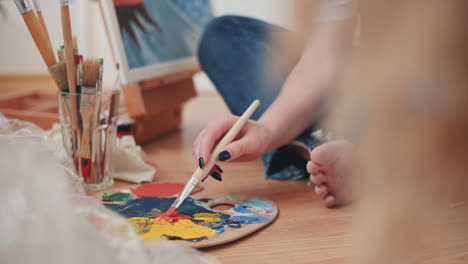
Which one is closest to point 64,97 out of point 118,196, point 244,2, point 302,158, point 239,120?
point 118,196

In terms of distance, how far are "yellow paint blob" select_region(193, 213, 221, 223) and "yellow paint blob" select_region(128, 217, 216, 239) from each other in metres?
0.02

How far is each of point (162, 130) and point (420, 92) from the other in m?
1.14

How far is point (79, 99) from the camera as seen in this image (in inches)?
33.9

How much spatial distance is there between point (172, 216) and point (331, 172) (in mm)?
247

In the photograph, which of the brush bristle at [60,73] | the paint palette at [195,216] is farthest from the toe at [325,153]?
the brush bristle at [60,73]

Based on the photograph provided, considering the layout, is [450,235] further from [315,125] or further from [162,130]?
[162,130]

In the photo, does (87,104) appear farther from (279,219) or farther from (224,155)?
(279,219)

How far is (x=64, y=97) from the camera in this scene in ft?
2.85

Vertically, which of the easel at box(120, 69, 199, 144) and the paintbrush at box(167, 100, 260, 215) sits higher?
the paintbrush at box(167, 100, 260, 215)

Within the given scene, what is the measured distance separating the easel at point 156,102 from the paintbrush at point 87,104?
35cm

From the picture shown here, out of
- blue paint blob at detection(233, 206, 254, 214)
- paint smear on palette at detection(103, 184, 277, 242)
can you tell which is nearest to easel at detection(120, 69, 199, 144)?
paint smear on palette at detection(103, 184, 277, 242)

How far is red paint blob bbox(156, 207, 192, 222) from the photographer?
730 millimetres

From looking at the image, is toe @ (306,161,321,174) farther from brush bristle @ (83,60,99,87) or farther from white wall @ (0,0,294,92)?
white wall @ (0,0,294,92)

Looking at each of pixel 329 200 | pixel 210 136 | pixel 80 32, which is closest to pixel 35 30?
pixel 210 136
